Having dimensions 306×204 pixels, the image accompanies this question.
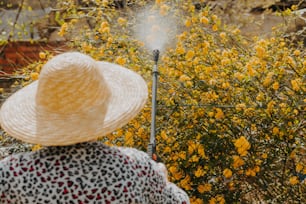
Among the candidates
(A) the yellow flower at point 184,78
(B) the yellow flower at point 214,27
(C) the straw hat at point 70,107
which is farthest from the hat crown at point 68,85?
(B) the yellow flower at point 214,27

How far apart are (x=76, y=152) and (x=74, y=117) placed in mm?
105

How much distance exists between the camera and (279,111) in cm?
303

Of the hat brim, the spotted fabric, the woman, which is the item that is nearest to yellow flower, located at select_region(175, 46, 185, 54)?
the hat brim

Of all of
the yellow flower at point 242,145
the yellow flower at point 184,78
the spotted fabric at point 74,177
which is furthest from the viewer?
the yellow flower at point 184,78

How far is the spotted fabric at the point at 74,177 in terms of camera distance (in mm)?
1737

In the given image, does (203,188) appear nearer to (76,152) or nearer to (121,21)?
(121,21)

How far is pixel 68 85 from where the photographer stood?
179 centimetres

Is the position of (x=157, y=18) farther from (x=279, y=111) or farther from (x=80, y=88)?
(x=80, y=88)

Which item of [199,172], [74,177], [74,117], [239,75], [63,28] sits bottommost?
[199,172]

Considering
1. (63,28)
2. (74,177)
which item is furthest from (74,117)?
(63,28)

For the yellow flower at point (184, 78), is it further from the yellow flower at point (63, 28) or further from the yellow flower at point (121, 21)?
the yellow flower at point (63, 28)

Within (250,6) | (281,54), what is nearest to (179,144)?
(281,54)

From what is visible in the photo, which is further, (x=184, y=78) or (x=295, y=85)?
(x=184, y=78)

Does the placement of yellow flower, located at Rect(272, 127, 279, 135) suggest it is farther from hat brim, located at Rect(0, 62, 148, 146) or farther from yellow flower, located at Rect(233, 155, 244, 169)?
hat brim, located at Rect(0, 62, 148, 146)
